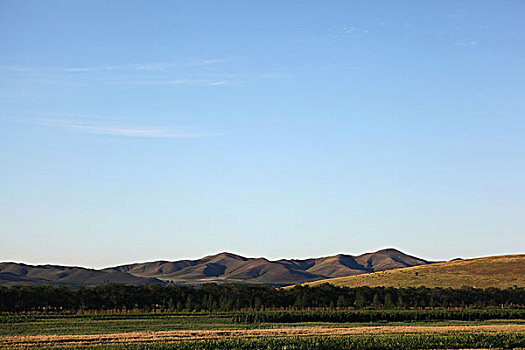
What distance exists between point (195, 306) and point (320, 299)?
80.2ft

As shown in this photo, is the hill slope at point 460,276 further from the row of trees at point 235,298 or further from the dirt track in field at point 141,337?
the dirt track in field at point 141,337

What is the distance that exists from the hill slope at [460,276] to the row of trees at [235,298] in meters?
16.1

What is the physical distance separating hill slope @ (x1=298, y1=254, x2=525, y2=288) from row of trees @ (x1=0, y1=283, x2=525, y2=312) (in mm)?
16109

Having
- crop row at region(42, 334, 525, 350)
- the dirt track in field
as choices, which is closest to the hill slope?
the dirt track in field

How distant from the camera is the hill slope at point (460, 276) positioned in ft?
463

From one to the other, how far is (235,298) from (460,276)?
6176 cm

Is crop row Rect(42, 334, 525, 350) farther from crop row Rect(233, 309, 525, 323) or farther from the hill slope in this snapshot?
the hill slope

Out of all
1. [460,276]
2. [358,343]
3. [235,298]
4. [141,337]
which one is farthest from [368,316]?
[460,276]

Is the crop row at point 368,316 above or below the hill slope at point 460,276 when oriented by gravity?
below

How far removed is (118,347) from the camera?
46.9 meters

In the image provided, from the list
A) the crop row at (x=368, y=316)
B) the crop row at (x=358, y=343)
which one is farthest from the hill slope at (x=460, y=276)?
the crop row at (x=358, y=343)

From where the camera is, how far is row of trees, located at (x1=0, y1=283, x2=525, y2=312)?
363 ft

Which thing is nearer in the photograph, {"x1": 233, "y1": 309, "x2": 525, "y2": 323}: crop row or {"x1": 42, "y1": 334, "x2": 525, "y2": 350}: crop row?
{"x1": 42, "y1": 334, "x2": 525, "y2": 350}: crop row

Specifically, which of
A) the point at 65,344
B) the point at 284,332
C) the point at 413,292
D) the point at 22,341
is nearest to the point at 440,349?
the point at 284,332
